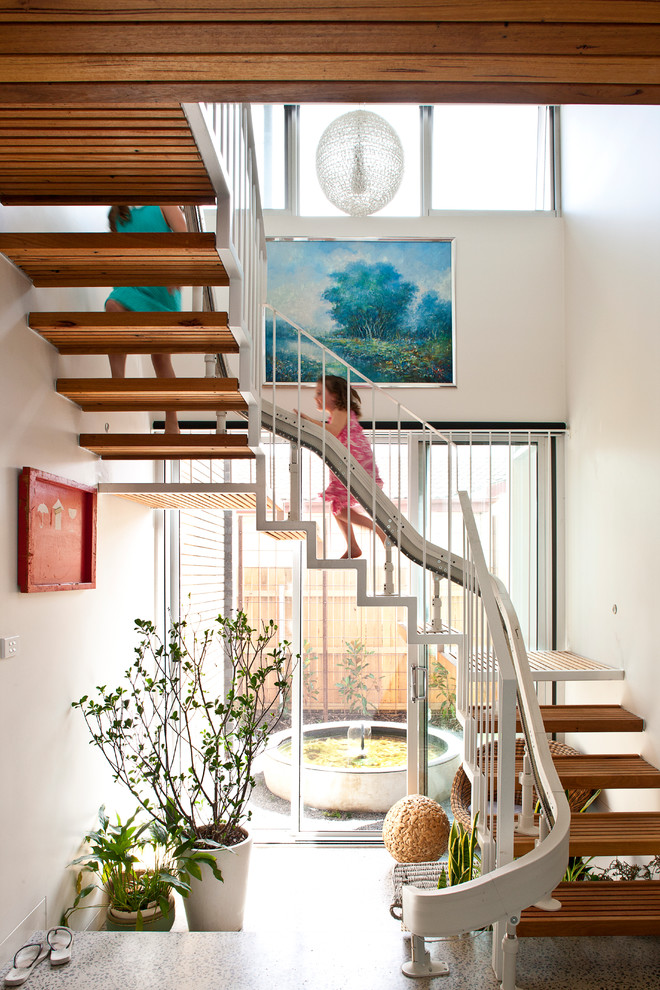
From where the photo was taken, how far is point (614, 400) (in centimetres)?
385

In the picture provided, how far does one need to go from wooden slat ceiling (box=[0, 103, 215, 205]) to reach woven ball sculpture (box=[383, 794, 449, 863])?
3249 mm

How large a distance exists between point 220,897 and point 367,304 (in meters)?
3.55

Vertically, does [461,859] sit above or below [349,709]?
below

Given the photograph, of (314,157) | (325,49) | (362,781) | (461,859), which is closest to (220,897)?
(461,859)

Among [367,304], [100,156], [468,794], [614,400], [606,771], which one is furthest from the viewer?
[367,304]

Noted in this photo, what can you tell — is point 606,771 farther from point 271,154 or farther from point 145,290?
point 271,154

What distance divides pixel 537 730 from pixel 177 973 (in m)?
1.49

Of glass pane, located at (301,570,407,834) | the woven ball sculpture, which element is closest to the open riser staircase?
the woven ball sculpture

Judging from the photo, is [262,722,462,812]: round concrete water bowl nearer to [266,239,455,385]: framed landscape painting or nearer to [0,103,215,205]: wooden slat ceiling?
[266,239,455,385]: framed landscape painting

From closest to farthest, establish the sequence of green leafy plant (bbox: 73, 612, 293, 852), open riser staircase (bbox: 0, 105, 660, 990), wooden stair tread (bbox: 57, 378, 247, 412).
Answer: open riser staircase (bbox: 0, 105, 660, 990), wooden stair tread (bbox: 57, 378, 247, 412), green leafy plant (bbox: 73, 612, 293, 852)

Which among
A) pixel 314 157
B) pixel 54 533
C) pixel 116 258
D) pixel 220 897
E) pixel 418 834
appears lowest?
pixel 220 897

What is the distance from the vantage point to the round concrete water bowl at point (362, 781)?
4594 mm

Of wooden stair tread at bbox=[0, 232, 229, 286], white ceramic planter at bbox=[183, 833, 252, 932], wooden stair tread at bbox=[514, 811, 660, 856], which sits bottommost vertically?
white ceramic planter at bbox=[183, 833, 252, 932]

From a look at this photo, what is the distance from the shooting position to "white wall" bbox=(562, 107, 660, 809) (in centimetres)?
337
